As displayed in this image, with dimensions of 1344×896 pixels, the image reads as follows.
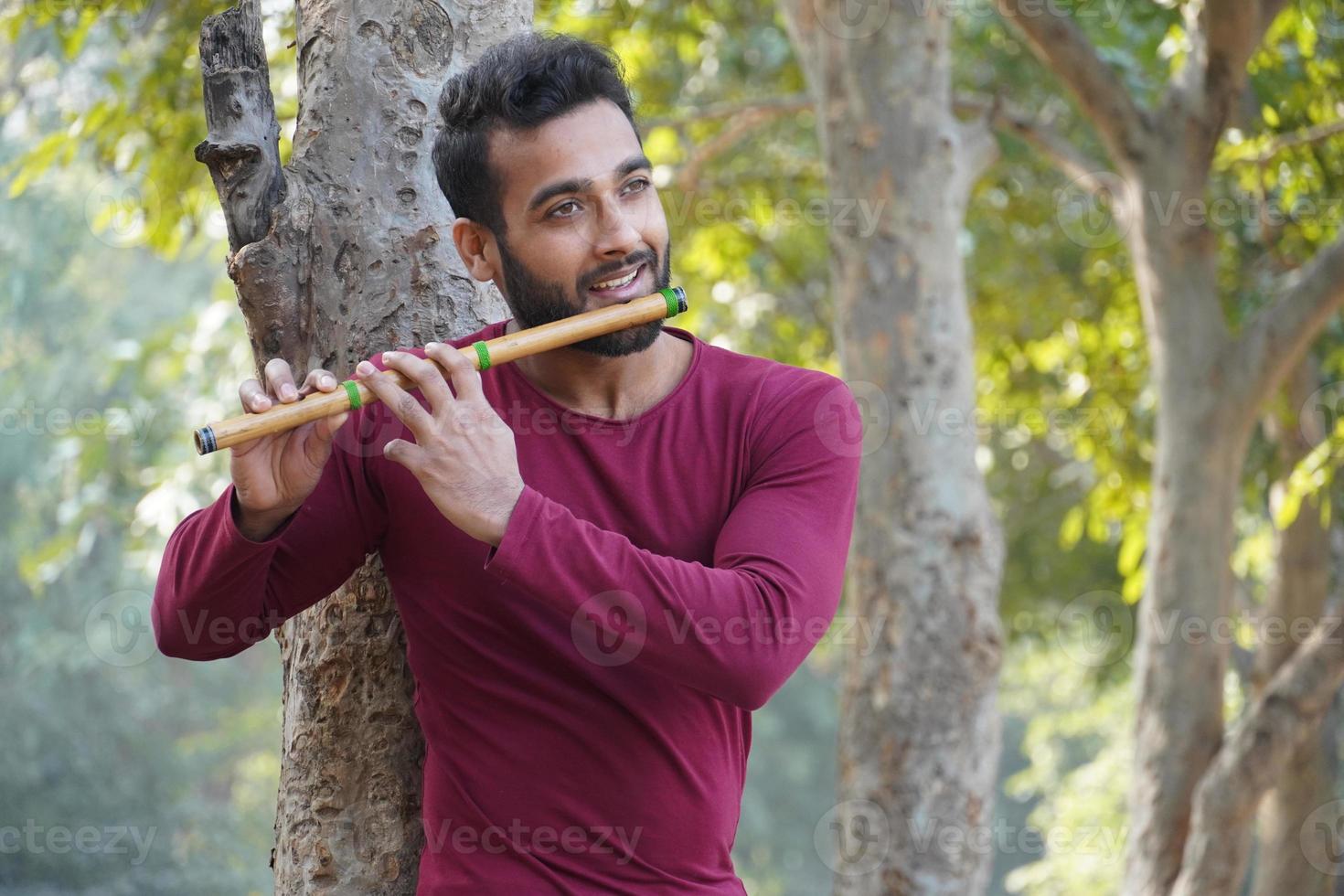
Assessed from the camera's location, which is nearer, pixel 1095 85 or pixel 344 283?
pixel 344 283

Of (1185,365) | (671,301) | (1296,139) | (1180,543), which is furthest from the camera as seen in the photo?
(1296,139)

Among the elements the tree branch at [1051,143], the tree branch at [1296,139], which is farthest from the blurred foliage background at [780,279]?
the tree branch at [1051,143]

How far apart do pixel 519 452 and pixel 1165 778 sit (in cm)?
380

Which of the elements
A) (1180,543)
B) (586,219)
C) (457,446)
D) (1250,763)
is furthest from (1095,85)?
(457,446)

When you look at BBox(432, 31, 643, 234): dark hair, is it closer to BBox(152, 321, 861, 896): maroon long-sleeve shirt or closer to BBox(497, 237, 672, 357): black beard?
BBox(497, 237, 672, 357): black beard

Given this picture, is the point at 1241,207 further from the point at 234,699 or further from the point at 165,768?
the point at 234,699

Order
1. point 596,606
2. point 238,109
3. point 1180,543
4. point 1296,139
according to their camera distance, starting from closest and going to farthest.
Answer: point 596,606 → point 238,109 → point 1180,543 → point 1296,139

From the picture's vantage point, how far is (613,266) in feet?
6.92

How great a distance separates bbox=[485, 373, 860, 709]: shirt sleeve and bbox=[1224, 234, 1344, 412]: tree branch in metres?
3.68

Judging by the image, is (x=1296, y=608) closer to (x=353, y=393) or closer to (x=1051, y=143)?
(x=1051, y=143)

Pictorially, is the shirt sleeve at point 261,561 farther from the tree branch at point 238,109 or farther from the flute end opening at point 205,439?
the tree branch at point 238,109

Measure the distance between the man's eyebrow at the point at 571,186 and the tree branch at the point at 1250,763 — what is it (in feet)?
11.8

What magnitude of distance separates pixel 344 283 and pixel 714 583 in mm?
1070

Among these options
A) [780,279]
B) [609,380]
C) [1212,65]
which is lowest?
[609,380]
